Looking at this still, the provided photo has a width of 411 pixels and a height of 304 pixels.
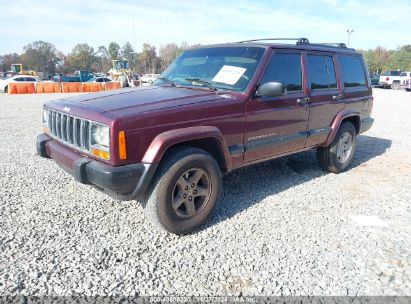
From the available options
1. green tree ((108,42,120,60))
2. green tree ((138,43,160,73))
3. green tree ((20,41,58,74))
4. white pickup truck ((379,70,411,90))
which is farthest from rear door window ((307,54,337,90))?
green tree ((108,42,120,60))

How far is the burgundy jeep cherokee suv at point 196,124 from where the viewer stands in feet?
9.72

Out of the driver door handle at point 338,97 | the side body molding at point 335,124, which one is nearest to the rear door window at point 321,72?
the driver door handle at point 338,97

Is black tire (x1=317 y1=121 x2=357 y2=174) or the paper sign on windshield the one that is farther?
black tire (x1=317 y1=121 x2=357 y2=174)

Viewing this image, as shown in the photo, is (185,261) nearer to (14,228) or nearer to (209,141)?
(209,141)

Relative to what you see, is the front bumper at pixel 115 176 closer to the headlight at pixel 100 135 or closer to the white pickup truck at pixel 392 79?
the headlight at pixel 100 135

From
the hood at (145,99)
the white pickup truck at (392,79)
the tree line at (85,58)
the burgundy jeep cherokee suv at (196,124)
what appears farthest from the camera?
the tree line at (85,58)

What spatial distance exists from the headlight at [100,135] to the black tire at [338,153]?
3659 mm

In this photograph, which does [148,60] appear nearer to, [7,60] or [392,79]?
[7,60]

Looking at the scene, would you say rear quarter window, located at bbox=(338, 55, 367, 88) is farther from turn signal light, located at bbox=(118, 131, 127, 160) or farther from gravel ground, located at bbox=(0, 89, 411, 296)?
turn signal light, located at bbox=(118, 131, 127, 160)

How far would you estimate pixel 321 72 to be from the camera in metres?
4.78

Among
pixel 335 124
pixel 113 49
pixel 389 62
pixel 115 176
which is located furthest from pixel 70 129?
pixel 113 49

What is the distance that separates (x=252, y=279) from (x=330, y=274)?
0.68m

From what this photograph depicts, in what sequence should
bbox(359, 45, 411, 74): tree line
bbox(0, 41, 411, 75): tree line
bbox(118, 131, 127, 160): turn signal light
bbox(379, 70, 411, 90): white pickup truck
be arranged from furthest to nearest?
bbox(0, 41, 411, 75): tree line → bbox(359, 45, 411, 74): tree line → bbox(379, 70, 411, 90): white pickup truck → bbox(118, 131, 127, 160): turn signal light

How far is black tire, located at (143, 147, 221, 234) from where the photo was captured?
311 cm
